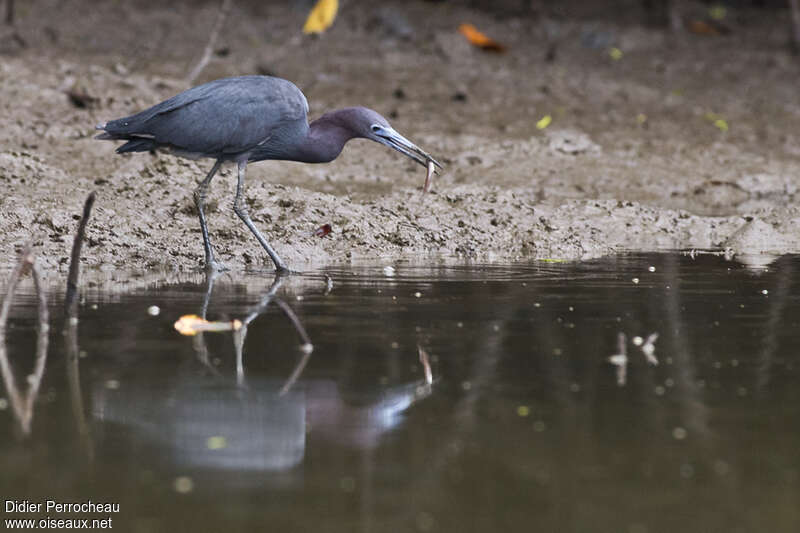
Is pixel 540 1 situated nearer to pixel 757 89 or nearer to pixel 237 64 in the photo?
pixel 757 89

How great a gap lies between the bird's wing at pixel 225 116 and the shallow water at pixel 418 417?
206 cm

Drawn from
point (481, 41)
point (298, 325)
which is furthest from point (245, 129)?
point (481, 41)

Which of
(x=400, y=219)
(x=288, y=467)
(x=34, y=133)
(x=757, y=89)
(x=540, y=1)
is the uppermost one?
(x=540, y=1)

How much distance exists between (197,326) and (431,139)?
28.0 ft

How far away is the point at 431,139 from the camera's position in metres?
15.0

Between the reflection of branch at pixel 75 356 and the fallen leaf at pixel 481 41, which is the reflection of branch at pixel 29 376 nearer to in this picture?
the reflection of branch at pixel 75 356

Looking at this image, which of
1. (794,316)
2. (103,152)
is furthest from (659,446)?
(103,152)

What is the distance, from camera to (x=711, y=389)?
17.6 feet

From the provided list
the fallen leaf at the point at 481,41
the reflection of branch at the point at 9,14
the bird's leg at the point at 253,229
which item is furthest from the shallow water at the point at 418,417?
the fallen leaf at the point at 481,41

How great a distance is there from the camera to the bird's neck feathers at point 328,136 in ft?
32.4

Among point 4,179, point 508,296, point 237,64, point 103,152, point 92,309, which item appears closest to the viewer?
point 92,309

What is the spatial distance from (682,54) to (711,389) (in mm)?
14776

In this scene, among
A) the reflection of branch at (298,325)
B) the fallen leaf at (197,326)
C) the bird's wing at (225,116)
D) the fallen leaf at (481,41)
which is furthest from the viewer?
the fallen leaf at (481,41)

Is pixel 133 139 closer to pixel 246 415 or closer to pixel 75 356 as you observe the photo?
pixel 75 356
